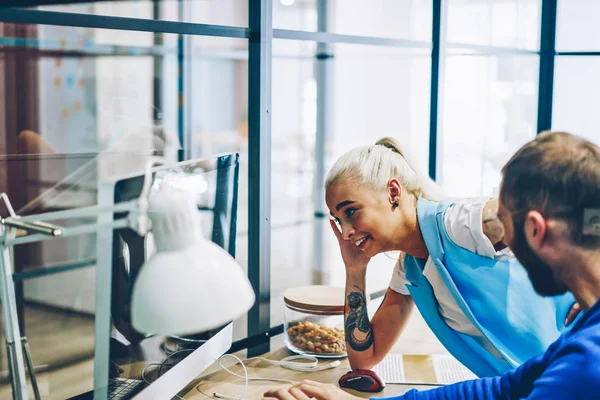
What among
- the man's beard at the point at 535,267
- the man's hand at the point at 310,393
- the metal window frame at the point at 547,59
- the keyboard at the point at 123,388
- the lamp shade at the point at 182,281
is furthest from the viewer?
the metal window frame at the point at 547,59

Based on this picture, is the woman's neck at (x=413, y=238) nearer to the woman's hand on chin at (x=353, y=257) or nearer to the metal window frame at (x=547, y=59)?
the woman's hand on chin at (x=353, y=257)

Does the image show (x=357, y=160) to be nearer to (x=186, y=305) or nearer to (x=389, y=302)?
(x=389, y=302)

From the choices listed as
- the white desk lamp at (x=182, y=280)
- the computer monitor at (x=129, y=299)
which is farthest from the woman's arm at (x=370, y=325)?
the white desk lamp at (x=182, y=280)

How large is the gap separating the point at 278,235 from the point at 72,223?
3842 millimetres

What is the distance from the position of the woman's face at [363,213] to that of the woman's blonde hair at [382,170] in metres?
0.02

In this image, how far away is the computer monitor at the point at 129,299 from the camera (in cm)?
96

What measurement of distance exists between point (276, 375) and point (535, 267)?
0.77 m

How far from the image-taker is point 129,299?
943 mm

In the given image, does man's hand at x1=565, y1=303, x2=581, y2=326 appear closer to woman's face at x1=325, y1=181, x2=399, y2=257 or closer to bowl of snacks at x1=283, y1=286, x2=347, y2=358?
woman's face at x1=325, y1=181, x2=399, y2=257

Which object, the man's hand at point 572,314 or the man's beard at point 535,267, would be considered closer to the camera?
the man's beard at point 535,267

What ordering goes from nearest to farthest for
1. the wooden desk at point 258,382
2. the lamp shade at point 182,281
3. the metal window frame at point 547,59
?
the lamp shade at point 182,281 < the wooden desk at point 258,382 < the metal window frame at point 547,59

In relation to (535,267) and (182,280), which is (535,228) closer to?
(535,267)

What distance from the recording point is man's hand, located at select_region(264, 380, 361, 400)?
128 centimetres

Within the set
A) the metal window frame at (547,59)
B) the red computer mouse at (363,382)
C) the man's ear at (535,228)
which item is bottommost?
the red computer mouse at (363,382)
